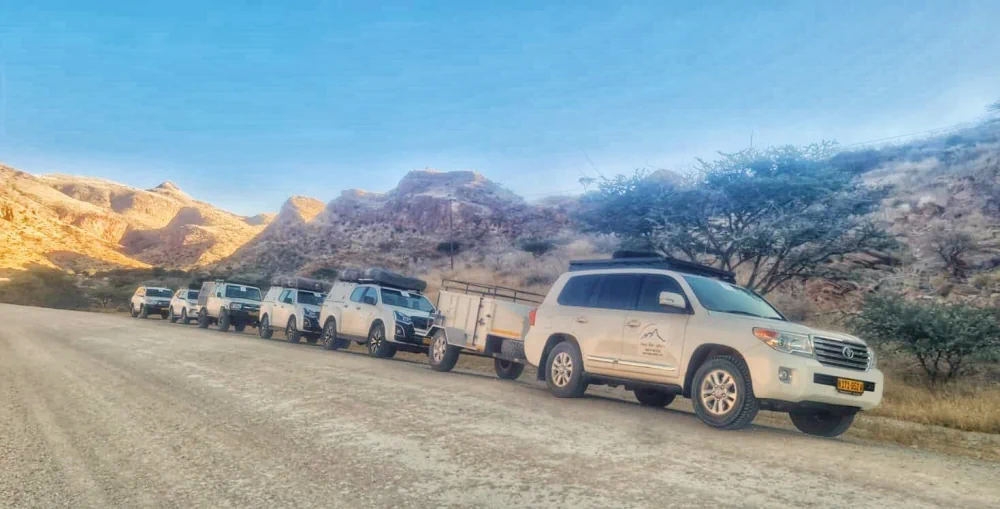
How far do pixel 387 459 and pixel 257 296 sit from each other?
77.7 ft

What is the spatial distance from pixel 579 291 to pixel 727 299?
230 centimetres

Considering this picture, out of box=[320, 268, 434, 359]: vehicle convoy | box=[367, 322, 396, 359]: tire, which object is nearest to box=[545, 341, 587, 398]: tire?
box=[320, 268, 434, 359]: vehicle convoy

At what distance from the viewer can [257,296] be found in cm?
2777

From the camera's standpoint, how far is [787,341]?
7.59 m

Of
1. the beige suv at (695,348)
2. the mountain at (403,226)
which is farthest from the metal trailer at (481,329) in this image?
the mountain at (403,226)

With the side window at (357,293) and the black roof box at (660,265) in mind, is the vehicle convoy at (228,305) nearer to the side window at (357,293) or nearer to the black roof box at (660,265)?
the side window at (357,293)

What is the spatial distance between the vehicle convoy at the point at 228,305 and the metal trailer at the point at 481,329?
45.5 ft

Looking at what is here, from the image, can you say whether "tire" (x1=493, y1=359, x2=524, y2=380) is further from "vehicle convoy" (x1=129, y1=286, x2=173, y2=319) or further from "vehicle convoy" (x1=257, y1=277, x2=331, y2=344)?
"vehicle convoy" (x1=129, y1=286, x2=173, y2=319)

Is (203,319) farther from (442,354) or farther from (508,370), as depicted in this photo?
(508,370)

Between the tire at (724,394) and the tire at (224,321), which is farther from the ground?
the tire at (724,394)

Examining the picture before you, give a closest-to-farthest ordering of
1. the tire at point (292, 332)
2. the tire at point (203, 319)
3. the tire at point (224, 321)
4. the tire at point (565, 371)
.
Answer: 1. the tire at point (565, 371)
2. the tire at point (292, 332)
3. the tire at point (224, 321)
4. the tire at point (203, 319)

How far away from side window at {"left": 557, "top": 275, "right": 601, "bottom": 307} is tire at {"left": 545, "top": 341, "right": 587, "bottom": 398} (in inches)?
24.8

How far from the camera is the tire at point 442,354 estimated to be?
13953 millimetres

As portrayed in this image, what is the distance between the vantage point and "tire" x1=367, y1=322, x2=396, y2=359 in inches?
679
